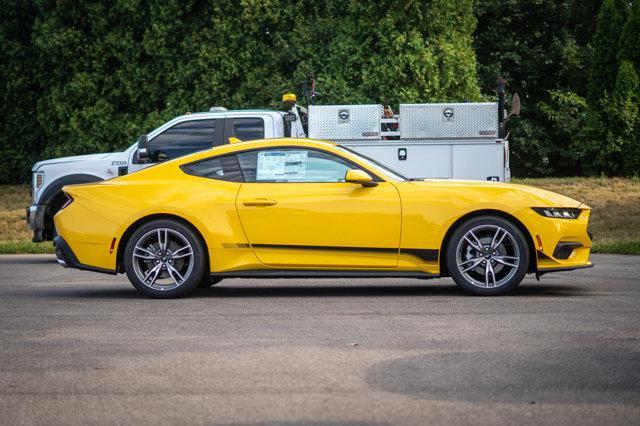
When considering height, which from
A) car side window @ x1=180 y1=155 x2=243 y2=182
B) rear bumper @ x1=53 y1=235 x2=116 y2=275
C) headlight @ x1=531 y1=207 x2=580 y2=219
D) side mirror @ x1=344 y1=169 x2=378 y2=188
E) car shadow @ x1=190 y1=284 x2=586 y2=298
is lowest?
car shadow @ x1=190 y1=284 x2=586 y2=298

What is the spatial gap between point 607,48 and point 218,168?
24.3 metres

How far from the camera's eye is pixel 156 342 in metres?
8.64

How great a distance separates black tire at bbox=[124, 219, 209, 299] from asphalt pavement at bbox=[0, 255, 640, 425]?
0.54 feet

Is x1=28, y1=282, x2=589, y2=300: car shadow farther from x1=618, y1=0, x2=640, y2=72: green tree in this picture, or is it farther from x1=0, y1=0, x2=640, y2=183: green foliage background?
x1=618, y1=0, x2=640, y2=72: green tree

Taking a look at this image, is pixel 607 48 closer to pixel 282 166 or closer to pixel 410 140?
pixel 410 140

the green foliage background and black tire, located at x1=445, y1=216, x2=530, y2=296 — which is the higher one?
the green foliage background

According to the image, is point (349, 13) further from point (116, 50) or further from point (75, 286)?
point (75, 286)

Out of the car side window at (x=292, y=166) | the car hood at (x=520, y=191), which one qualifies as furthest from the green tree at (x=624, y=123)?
the car side window at (x=292, y=166)

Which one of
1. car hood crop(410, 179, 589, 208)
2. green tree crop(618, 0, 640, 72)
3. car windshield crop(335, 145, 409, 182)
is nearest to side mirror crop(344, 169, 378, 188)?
car windshield crop(335, 145, 409, 182)

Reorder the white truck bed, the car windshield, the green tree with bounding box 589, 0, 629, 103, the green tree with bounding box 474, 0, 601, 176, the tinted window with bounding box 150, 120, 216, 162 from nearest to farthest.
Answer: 1. the car windshield
2. the tinted window with bounding box 150, 120, 216, 162
3. the white truck bed
4. the green tree with bounding box 589, 0, 629, 103
5. the green tree with bounding box 474, 0, 601, 176

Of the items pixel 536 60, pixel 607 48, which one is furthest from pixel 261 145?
pixel 536 60

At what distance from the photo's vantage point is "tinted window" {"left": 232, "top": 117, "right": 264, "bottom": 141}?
17062 mm

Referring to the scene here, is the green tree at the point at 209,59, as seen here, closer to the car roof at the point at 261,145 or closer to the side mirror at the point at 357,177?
the car roof at the point at 261,145

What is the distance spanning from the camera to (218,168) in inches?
462
